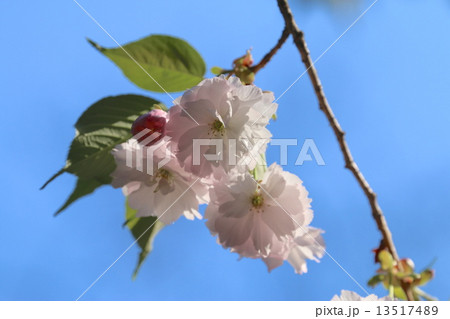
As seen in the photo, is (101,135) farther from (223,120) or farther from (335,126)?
(335,126)

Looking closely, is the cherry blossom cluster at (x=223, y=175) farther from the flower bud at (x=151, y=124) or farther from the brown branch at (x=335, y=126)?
the brown branch at (x=335, y=126)

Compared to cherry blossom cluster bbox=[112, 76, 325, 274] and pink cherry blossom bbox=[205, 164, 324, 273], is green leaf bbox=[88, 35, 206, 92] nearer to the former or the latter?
cherry blossom cluster bbox=[112, 76, 325, 274]

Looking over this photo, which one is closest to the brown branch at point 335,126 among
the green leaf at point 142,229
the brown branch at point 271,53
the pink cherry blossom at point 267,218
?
the brown branch at point 271,53

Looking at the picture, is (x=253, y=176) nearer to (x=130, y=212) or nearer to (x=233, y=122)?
(x=233, y=122)

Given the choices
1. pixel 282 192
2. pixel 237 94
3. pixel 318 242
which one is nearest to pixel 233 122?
pixel 237 94

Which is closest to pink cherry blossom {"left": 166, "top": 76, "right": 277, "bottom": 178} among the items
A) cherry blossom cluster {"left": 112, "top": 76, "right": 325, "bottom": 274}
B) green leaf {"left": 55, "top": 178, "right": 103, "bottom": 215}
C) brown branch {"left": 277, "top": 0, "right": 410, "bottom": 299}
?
cherry blossom cluster {"left": 112, "top": 76, "right": 325, "bottom": 274}
